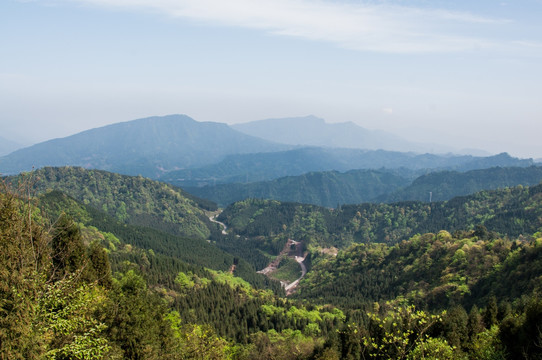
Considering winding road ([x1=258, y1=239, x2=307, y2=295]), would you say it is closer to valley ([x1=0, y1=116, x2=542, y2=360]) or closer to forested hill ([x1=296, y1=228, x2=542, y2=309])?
valley ([x1=0, y1=116, x2=542, y2=360])

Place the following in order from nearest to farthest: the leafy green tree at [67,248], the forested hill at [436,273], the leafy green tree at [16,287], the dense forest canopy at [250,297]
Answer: the leafy green tree at [16,287] → the dense forest canopy at [250,297] → the leafy green tree at [67,248] → the forested hill at [436,273]

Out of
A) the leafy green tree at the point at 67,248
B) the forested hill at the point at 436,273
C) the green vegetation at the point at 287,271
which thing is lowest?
the green vegetation at the point at 287,271

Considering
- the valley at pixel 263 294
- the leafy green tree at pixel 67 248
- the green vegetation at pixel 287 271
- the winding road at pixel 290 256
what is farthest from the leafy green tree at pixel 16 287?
the green vegetation at pixel 287 271

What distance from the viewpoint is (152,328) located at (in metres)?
31.5

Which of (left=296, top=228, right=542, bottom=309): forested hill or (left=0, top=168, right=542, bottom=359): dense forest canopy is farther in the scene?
(left=296, top=228, right=542, bottom=309): forested hill

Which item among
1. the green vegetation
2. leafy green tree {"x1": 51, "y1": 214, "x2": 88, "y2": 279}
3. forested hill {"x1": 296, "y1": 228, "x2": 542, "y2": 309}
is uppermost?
leafy green tree {"x1": 51, "y1": 214, "x2": 88, "y2": 279}

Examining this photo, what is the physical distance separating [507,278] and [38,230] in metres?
74.9

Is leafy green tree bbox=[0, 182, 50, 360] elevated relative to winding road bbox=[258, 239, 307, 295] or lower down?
elevated

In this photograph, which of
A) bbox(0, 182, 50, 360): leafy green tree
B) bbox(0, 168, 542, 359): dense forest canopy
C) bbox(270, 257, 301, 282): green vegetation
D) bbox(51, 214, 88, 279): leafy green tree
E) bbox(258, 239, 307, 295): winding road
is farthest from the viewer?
bbox(270, 257, 301, 282): green vegetation

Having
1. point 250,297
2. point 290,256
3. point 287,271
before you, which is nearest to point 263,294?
point 250,297

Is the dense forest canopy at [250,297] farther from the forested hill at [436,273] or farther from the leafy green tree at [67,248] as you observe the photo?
the forested hill at [436,273]

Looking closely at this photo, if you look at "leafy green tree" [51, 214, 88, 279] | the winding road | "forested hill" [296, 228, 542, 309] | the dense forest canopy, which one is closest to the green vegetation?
Result: the winding road

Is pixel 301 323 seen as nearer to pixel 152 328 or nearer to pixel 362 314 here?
pixel 362 314

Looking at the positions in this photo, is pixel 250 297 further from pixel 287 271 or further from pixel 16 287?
pixel 287 271
